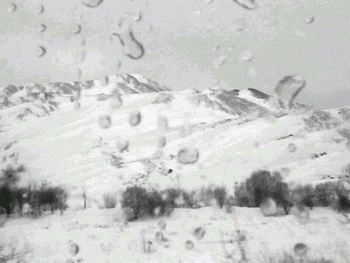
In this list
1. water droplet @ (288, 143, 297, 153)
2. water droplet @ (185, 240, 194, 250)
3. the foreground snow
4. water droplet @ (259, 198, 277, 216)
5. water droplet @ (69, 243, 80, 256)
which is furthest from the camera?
water droplet @ (288, 143, 297, 153)

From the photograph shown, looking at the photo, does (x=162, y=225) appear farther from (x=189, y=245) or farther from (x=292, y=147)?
(x=292, y=147)

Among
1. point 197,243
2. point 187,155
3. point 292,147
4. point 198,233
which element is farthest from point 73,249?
point 292,147

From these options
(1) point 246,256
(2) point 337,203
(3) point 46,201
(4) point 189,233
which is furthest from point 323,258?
(3) point 46,201

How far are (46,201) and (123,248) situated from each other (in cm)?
4993

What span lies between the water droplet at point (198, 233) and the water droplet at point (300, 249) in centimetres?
712

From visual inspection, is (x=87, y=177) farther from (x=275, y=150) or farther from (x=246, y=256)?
(x=246, y=256)

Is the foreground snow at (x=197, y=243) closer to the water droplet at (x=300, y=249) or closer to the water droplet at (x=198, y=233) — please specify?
the water droplet at (x=300, y=249)

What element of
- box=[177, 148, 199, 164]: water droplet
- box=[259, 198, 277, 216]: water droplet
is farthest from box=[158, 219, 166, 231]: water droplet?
box=[259, 198, 277, 216]: water droplet

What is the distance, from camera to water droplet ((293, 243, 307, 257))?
906 inches

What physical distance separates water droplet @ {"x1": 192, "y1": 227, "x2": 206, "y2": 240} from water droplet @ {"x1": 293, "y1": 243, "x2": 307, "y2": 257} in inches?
280

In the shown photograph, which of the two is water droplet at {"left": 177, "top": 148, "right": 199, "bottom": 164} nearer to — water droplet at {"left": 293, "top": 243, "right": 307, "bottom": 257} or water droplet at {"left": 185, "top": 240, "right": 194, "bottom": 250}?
water droplet at {"left": 185, "top": 240, "right": 194, "bottom": 250}

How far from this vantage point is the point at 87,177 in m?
166

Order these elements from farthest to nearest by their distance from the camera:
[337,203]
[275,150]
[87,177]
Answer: [275,150], [87,177], [337,203]

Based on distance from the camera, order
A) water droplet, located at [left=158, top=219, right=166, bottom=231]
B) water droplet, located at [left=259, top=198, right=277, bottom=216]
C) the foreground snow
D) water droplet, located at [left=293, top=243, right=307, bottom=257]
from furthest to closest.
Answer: water droplet, located at [left=259, top=198, right=277, bottom=216] → water droplet, located at [left=158, top=219, right=166, bottom=231] → water droplet, located at [left=293, top=243, right=307, bottom=257] → the foreground snow
